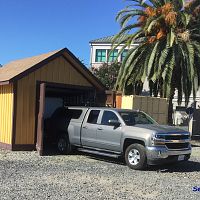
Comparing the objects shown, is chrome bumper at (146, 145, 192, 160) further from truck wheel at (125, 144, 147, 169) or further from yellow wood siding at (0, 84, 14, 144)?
yellow wood siding at (0, 84, 14, 144)

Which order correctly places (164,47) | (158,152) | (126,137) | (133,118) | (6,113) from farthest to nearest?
(164,47) < (6,113) < (133,118) < (126,137) < (158,152)

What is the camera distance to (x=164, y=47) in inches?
850

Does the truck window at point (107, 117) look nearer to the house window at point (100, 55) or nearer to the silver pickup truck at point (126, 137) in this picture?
the silver pickup truck at point (126, 137)

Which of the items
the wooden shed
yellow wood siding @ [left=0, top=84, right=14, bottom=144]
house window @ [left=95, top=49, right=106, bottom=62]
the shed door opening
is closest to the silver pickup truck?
the shed door opening

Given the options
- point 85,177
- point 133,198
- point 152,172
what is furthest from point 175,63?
point 133,198

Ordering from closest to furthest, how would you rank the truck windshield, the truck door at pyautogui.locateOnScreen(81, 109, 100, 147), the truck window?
the truck windshield, the truck window, the truck door at pyautogui.locateOnScreen(81, 109, 100, 147)

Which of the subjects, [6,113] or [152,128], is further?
[6,113]

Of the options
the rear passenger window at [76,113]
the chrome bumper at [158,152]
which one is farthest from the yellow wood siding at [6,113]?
the chrome bumper at [158,152]

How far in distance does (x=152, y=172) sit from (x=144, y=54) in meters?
11.5

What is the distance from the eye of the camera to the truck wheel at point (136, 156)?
1192 centimetres

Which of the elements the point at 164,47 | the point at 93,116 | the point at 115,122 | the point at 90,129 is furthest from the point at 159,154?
the point at 164,47

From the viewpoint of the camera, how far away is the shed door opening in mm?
14594

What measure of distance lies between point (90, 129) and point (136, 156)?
2111mm

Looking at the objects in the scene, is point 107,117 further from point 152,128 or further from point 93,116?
point 152,128
